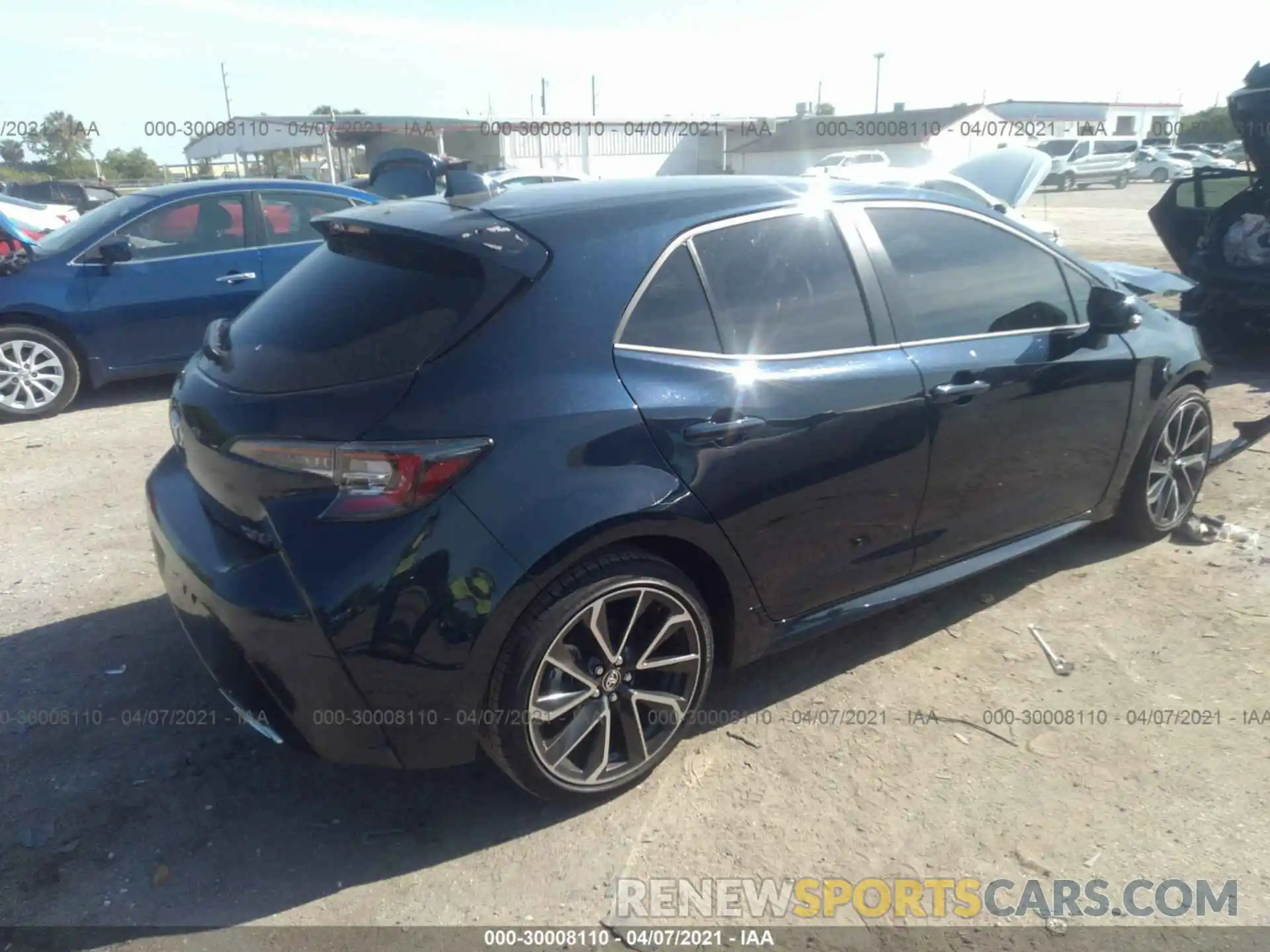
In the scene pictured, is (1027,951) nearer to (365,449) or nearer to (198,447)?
(365,449)

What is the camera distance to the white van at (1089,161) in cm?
3709

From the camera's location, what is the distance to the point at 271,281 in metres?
7.28

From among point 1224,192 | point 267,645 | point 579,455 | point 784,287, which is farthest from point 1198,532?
point 1224,192

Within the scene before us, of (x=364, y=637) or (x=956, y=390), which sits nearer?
(x=364, y=637)

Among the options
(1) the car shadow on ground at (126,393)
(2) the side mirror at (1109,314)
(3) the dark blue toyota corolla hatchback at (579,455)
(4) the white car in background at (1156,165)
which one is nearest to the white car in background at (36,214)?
(1) the car shadow on ground at (126,393)

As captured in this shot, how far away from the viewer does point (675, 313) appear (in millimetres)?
2852

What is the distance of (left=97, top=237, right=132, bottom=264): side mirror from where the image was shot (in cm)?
680

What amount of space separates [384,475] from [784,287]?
4.71 ft

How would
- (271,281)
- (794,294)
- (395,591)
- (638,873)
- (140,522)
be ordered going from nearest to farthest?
(395,591)
(638,873)
(794,294)
(140,522)
(271,281)

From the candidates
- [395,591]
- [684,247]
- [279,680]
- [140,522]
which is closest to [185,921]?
[279,680]

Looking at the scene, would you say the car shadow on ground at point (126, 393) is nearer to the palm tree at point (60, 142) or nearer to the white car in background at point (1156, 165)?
the white car in background at point (1156, 165)

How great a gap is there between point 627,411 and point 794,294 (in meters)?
0.81

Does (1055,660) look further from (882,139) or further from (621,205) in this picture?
(882,139)

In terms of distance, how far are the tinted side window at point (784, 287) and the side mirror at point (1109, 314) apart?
1.19 m
